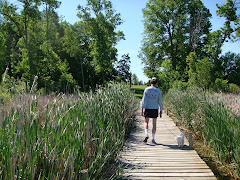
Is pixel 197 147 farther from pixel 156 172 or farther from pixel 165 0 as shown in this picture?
pixel 165 0

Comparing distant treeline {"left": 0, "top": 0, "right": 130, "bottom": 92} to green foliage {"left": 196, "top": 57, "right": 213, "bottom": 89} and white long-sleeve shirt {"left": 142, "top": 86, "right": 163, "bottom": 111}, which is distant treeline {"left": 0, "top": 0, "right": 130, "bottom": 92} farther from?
green foliage {"left": 196, "top": 57, "right": 213, "bottom": 89}

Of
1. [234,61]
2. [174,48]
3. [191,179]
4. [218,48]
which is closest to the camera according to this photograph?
[191,179]

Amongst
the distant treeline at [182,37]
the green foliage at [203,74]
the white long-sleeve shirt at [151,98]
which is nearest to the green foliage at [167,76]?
the distant treeline at [182,37]

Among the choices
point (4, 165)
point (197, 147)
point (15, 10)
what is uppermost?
point (15, 10)

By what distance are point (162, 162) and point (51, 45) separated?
31412mm

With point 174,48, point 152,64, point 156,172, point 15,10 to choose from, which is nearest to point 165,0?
point 174,48

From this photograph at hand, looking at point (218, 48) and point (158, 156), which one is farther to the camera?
point (218, 48)

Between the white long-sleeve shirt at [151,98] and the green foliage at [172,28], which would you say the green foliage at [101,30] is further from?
the white long-sleeve shirt at [151,98]

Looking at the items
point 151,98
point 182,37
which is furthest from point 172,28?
point 151,98

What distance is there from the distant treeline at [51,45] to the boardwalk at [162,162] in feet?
11.1

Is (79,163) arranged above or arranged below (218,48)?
below

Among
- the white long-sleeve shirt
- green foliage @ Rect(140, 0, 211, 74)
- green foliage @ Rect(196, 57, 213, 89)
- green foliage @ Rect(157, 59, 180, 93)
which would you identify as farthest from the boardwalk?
green foliage @ Rect(140, 0, 211, 74)

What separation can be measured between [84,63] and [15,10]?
19.1m

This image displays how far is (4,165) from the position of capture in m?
1.94
